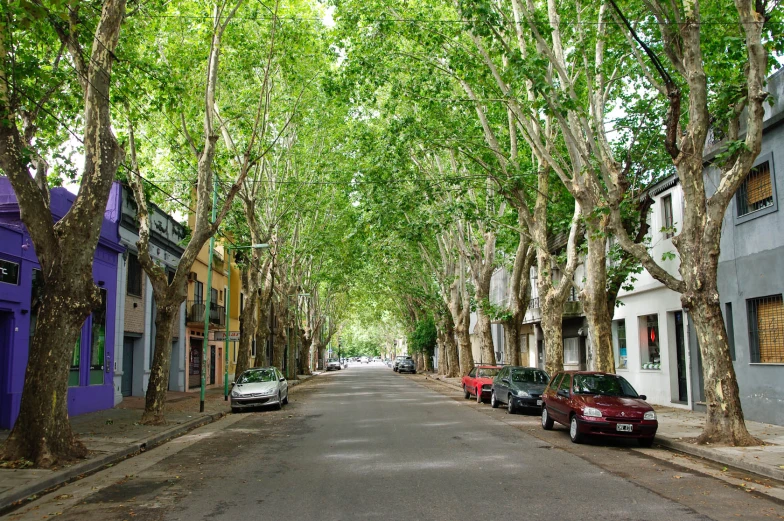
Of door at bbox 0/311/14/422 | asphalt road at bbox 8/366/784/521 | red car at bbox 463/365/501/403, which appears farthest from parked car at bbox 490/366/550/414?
door at bbox 0/311/14/422

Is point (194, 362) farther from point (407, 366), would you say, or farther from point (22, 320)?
point (407, 366)

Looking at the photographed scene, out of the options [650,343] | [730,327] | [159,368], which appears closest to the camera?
[159,368]

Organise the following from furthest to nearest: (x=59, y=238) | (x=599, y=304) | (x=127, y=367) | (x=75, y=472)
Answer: (x=127, y=367)
(x=599, y=304)
(x=59, y=238)
(x=75, y=472)

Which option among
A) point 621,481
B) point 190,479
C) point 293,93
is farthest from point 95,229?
point 293,93

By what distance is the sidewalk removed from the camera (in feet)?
28.4

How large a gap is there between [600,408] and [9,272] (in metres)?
13.6

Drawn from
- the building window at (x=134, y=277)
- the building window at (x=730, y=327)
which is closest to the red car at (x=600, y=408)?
the building window at (x=730, y=327)

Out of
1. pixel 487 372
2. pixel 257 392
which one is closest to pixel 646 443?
pixel 487 372

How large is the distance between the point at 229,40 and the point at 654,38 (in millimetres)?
11540

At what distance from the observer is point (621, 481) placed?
29.0 feet

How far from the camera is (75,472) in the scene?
979cm

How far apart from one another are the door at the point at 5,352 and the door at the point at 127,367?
8860mm

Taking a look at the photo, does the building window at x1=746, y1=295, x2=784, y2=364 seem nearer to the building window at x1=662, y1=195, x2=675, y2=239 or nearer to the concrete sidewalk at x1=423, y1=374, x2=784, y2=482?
the concrete sidewalk at x1=423, y1=374, x2=784, y2=482

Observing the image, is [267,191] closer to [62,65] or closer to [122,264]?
[122,264]
